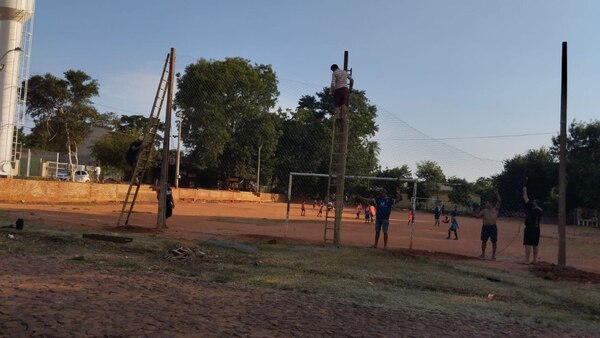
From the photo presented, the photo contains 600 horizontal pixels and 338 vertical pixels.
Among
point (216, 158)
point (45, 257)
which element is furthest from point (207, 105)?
point (45, 257)

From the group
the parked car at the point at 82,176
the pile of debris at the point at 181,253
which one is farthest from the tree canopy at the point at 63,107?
the pile of debris at the point at 181,253

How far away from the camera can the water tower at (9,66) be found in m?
31.2

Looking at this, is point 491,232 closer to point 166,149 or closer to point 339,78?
point 339,78

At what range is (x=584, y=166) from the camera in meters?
50.7

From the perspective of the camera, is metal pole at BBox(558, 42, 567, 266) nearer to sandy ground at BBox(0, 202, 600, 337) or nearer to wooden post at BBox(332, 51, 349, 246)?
wooden post at BBox(332, 51, 349, 246)

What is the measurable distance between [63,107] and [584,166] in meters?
50.3

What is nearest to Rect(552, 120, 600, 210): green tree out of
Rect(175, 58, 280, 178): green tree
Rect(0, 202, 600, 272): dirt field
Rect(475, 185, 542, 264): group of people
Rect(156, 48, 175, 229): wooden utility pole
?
Rect(0, 202, 600, 272): dirt field

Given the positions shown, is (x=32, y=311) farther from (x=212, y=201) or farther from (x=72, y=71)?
(x=212, y=201)

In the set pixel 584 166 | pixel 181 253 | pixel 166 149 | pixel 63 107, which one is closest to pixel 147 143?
pixel 166 149

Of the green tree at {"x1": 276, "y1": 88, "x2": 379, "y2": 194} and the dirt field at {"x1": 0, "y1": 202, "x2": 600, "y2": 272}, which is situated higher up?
the green tree at {"x1": 276, "y1": 88, "x2": 379, "y2": 194}

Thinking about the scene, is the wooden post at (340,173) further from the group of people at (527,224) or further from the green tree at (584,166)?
the green tree at (584,166)

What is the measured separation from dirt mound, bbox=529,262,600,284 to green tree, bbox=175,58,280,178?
93.7 ft

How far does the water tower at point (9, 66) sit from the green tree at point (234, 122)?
1136 cm

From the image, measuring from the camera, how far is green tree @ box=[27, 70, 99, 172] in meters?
40.4
